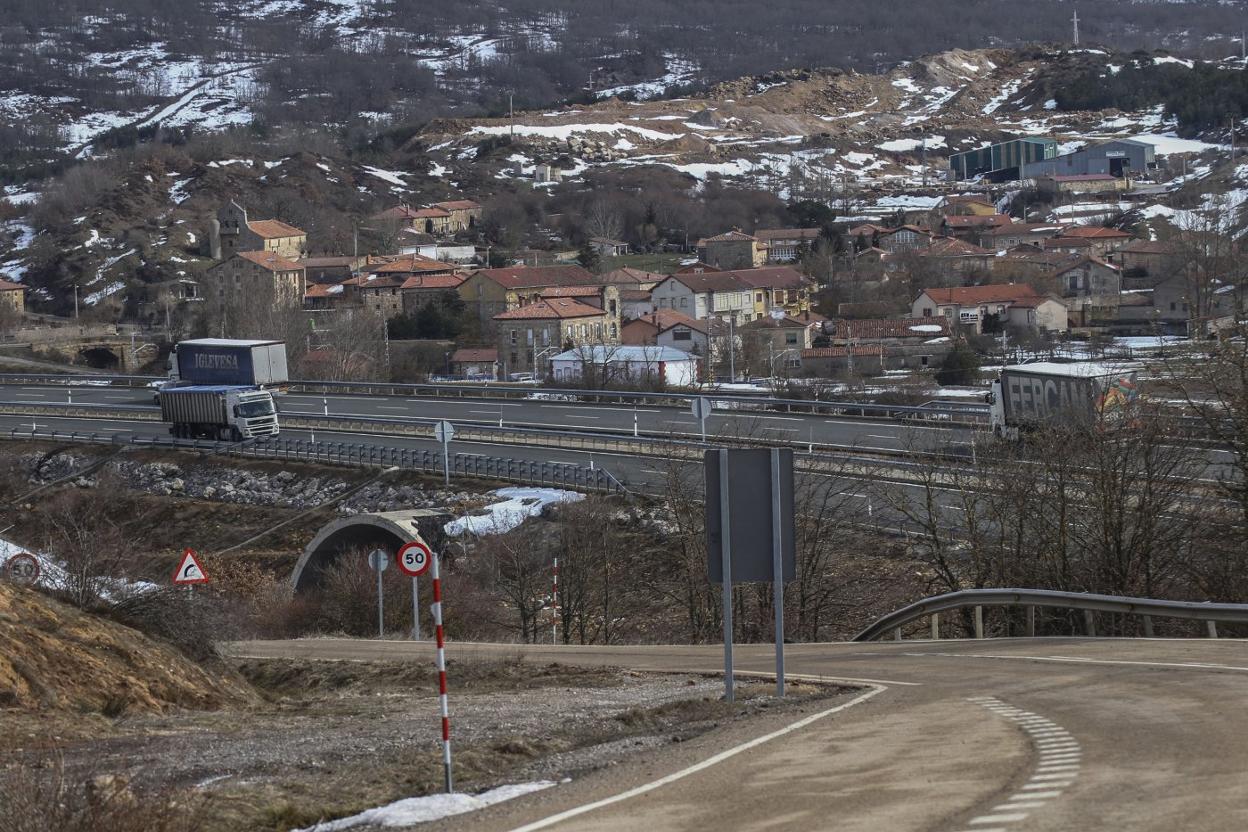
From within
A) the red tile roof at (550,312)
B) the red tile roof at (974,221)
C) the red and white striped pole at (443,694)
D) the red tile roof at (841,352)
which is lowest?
the red and white striped pole at (443,694)

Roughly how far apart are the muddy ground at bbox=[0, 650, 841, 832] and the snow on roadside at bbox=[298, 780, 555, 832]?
0.23 metres

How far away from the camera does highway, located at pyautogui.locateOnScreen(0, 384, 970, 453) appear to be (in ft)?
133

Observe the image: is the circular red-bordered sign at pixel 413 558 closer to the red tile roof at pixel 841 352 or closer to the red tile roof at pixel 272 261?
the red tile roof at pixel 841 352

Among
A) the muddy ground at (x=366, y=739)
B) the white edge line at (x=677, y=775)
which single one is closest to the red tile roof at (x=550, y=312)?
the muddy ground at (x=366, y=739)

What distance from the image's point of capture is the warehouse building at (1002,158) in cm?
17000

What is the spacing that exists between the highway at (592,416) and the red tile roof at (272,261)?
44867mm

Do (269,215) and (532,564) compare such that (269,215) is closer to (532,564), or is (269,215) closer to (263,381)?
(263,381)

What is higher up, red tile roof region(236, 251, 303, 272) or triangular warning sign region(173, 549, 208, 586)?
red tile roof region(236, 251, 303, 272)

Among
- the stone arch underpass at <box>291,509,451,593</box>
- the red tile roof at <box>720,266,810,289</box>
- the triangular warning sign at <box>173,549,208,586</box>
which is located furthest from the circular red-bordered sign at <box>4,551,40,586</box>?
the red tile roof at <box>720,266,810,289</box>

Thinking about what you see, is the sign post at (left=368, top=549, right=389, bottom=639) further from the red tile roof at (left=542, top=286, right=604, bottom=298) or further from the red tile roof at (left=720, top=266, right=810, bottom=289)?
the red tile roof at (left=720, top=266, right=810, bottom=289)

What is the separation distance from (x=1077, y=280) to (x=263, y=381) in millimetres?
63082

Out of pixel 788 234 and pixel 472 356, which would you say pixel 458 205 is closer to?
pixel 788 234

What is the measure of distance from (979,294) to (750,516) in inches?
3175

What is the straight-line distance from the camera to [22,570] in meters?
17.5
